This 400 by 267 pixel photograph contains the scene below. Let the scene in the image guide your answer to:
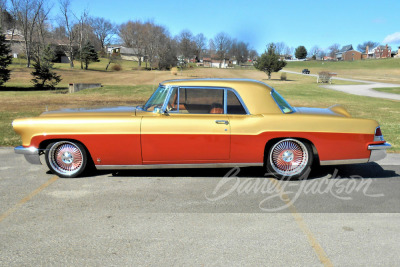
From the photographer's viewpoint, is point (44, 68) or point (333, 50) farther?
point (333, 50)

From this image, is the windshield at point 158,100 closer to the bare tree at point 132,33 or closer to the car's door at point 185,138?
the car's door at point 185,138

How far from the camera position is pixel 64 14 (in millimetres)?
63250

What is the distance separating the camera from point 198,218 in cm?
343

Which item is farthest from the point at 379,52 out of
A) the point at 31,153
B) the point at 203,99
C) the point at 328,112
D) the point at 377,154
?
the point at 31,153

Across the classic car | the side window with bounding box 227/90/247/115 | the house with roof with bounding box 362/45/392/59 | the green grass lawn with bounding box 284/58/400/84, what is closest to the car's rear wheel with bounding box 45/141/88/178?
the classic car

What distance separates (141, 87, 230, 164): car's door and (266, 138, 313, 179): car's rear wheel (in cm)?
72

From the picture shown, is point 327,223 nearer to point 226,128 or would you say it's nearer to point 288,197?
point 288,197

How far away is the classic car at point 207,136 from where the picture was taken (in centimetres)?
442

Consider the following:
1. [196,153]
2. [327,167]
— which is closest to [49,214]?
[196,153]

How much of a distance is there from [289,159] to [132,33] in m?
102

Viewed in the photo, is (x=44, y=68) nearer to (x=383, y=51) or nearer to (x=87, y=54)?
(x=87, y=54)

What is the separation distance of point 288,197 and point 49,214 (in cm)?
285

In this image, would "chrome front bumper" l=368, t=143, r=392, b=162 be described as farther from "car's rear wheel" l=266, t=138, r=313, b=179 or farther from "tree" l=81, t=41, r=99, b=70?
"tree" l=81, t=41, r=99, b=70

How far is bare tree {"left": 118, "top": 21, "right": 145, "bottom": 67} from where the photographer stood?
87.1 m
